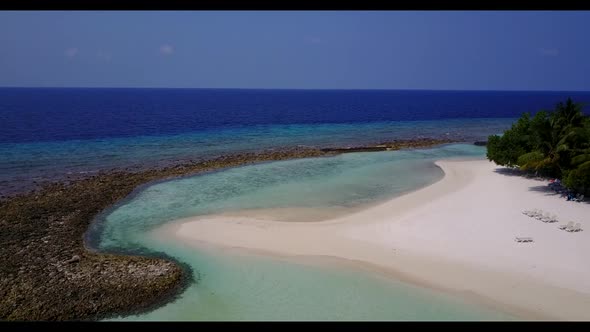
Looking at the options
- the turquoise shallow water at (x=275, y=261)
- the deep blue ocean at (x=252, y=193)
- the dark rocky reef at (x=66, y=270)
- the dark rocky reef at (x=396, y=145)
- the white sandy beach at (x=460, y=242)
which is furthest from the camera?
the dark rocky reef at (x=396, y=145)

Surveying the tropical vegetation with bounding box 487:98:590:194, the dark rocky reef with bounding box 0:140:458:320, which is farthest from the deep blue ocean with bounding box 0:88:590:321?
the tropical vegetation with bounding box 487:98:590:194

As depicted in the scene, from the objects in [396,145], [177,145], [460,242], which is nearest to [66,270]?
[460,242]

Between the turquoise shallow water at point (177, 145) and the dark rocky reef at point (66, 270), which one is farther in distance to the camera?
the turquoise shallow water at point (177, 145)

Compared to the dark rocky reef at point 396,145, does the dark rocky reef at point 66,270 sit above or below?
below

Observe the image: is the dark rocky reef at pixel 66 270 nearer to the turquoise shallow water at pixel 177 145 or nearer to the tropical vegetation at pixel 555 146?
the turquoise shallow water at pixel 177 145

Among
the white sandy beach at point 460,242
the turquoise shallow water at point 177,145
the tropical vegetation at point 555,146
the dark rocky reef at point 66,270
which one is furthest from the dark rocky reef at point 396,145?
the dark rocky reef at point 66,270

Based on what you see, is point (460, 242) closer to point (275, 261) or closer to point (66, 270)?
point (275, 261)

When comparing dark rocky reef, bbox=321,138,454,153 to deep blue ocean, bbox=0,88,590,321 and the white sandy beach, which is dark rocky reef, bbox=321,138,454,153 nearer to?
deep blue ocean, bbox=0,88,590,321
